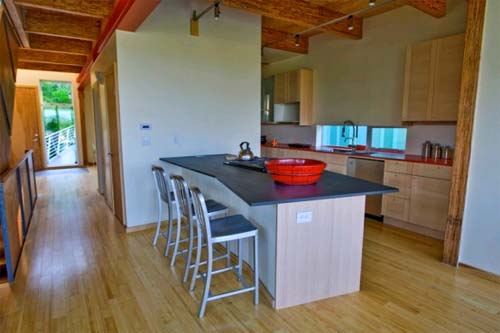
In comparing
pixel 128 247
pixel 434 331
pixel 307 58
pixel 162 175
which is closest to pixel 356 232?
pixel 434 331

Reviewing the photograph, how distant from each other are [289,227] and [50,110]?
374 inches

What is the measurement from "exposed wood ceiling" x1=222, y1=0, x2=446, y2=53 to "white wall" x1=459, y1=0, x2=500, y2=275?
1.24 meters

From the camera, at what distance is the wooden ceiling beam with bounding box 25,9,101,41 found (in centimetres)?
401

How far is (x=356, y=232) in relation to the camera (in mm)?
2400

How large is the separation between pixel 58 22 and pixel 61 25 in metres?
0.05

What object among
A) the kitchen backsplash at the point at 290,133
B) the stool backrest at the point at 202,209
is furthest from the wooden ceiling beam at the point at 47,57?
the stool backrest at the point at 202,209

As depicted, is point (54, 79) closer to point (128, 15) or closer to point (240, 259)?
point (128, 15)

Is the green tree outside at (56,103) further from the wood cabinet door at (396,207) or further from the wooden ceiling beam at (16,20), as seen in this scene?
the wood cabinet door at (396,207)

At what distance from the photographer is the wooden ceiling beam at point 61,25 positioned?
13.2 feet

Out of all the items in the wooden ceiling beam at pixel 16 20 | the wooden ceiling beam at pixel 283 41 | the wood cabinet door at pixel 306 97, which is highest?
the wooden ceiling beam at pixel 283 41

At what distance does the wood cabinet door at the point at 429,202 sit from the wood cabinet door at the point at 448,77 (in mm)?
819

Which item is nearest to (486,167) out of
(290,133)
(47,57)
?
(290,133)

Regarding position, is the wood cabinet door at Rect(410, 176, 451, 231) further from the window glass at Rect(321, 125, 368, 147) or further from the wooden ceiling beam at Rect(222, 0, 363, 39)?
the wooden ceiling beam at Rect(222, 0, 363, 39)

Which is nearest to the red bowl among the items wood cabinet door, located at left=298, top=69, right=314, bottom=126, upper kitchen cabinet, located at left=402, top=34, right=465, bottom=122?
upper kitchen cabinet, located at left=402, top=34, right=465, bottom=122
